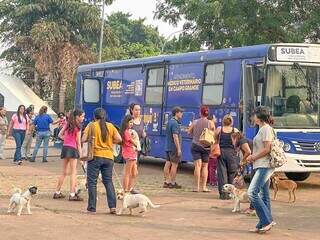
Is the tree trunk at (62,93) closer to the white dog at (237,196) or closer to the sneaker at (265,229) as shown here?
the white dog at (237,196)

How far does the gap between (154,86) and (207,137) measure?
5737 mm

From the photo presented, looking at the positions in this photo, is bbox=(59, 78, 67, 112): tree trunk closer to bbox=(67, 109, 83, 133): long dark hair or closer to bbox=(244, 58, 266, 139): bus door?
bbox=(244, 58, 266, 139): bus door

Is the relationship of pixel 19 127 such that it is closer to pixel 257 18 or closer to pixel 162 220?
pixel 257 18

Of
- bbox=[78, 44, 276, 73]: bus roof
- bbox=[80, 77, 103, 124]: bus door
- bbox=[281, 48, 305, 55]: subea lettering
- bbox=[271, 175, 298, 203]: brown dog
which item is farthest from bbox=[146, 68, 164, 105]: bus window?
bbox=[271, 175, 298, 203]: brown dog

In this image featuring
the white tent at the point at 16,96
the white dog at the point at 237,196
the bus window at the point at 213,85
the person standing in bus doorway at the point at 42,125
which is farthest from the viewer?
the white tent at the point at 16,96

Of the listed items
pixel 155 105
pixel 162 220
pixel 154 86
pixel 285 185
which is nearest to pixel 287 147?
pixel 285 185

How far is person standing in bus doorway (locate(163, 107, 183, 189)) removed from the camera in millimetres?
13461

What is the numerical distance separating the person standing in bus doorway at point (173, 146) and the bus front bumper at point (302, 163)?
224cm

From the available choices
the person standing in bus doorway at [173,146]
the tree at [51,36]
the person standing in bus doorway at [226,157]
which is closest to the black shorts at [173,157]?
the person standing in bus doorway at [173,146]

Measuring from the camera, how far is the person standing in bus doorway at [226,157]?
482 inches

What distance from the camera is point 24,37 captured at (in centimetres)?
3875

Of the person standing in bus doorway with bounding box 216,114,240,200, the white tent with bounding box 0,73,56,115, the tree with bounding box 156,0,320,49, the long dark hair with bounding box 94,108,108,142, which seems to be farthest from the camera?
the white tent with bounding box 0,73,56,115

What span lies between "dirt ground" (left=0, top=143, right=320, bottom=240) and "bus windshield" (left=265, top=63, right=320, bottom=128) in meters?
1.59

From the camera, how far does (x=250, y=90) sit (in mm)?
14250
